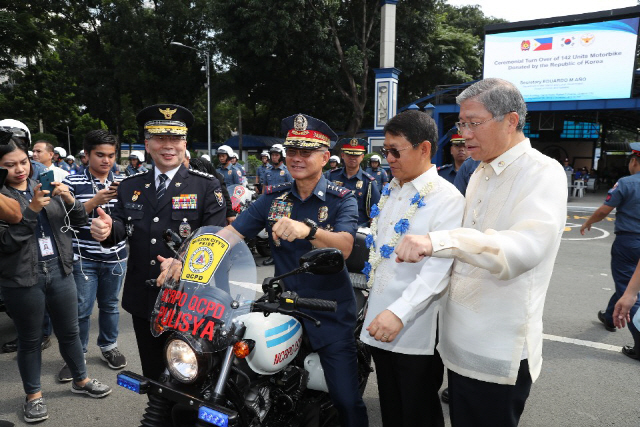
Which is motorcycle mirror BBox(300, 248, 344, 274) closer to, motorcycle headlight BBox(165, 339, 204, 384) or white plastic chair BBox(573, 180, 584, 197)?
motorcycle headlight BBox(165, 339, 204, 384)

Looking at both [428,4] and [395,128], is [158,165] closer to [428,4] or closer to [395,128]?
[395,128]

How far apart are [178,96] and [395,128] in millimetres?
30302

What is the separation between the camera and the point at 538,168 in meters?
1.72

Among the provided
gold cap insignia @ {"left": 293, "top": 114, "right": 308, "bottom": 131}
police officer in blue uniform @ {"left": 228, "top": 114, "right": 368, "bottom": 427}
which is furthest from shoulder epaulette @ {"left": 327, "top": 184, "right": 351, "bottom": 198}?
gold cap insignia @ {"left": 293, "top": 114, "right": 308, "bottom": 131}

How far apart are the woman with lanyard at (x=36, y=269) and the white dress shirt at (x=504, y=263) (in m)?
2.65

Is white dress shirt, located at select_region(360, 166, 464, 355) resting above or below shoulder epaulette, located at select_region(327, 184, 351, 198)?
below

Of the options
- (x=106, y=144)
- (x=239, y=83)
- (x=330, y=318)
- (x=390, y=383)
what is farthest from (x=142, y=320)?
(x=239, y=83)

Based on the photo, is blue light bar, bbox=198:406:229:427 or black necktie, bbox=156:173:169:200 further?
black necktie, bbox=156:173:169:200

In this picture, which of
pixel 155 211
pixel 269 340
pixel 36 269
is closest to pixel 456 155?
pixel 155 211

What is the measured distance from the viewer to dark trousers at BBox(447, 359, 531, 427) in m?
1.80

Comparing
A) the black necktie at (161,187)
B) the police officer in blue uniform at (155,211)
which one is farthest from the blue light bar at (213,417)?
the black necktie at (161,187)

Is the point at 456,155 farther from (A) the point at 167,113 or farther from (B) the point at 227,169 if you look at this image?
(B) the point at 227,169

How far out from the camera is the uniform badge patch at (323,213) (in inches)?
99.9

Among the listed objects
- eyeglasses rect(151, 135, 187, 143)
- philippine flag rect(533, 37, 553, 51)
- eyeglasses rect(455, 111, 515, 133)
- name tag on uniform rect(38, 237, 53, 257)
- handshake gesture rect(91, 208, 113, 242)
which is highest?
philippine flag rect(533, 37, 553, 51)
